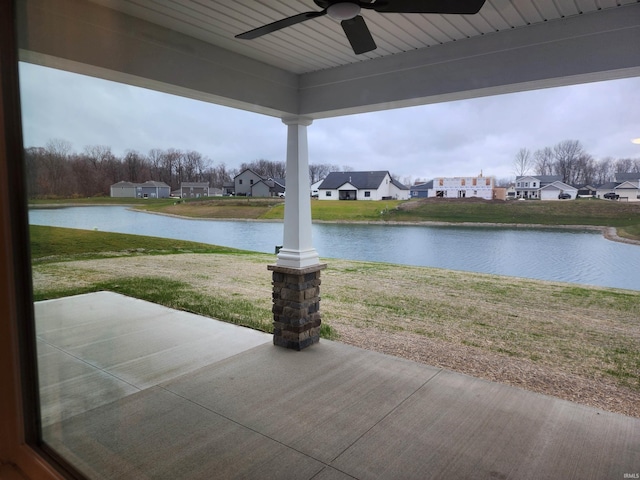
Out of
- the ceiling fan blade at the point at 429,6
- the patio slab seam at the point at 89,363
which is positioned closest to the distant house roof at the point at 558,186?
the ceiling fan blade at the point at 429,6

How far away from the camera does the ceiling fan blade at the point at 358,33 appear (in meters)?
1.83

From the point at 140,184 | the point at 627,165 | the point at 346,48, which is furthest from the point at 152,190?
the point at 627,165

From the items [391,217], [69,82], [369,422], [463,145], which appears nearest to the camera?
[69,82]

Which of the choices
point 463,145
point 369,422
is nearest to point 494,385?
point 369,422

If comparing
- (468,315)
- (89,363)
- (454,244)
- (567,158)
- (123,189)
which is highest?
(567,158)

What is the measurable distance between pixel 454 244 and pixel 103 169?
10.8ft

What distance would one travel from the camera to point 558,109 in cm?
262

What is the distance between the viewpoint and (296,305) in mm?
3492

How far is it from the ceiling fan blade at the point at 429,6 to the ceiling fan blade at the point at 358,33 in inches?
7.0

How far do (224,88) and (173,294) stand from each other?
3.38 metres

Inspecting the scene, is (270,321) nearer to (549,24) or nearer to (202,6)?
(202,6)

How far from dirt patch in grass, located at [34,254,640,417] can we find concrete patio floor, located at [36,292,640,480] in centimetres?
39

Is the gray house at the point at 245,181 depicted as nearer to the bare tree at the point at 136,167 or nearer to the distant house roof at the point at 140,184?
the distant house roof at the point at 140,184

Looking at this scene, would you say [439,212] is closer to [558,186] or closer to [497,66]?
[558,186]
